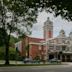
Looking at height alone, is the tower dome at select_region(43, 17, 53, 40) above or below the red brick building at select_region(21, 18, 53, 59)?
above

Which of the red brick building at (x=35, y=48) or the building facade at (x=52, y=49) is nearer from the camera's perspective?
the building facade at (x=52, y=49)

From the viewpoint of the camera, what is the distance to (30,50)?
122m

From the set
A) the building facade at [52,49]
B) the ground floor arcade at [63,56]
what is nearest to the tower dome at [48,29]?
the building facade at [52,49]

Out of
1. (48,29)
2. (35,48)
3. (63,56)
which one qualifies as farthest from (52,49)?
(48,29)

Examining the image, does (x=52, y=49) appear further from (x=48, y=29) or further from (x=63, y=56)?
Result: (x=48, y=29)

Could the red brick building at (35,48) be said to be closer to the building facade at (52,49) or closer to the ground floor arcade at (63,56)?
the building facade at (52,49)

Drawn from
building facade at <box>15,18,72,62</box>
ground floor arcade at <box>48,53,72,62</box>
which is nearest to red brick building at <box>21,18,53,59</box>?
building facade at <box>15,18,72,62</box>

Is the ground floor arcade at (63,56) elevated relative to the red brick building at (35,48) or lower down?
lower down

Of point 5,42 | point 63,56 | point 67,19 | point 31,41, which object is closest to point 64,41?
point 63,56

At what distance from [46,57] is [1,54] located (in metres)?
14.9

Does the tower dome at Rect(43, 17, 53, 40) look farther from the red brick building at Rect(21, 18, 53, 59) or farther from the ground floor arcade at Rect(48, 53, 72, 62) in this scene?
the ground floor arcade at Rect(48, 53, 72, 62)

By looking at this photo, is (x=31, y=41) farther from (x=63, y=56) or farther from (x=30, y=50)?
(x=63, y=56)

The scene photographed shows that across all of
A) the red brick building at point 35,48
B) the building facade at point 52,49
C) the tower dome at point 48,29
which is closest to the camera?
the building facade at point 52,49

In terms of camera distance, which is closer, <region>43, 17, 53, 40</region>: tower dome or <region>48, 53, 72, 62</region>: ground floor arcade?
<region>48, 53, 72, 62</region>: ground floor arcade
